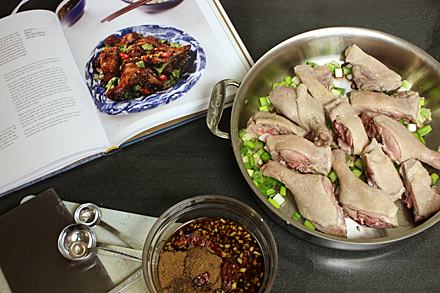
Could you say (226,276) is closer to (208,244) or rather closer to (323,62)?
(208,244)

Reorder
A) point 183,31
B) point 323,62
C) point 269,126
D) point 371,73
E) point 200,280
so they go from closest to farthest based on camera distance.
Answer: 1. point 200,280
2. point 269,126
3. point 371,73
4. point 323,62
5. point 183,31

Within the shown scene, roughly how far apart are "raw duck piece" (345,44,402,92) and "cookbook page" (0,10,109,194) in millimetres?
1266

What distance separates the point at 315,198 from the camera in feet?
4.16

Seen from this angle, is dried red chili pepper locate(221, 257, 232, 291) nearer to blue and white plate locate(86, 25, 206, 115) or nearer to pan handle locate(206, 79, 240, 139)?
pan handle locate(206, 79, 240, 139)

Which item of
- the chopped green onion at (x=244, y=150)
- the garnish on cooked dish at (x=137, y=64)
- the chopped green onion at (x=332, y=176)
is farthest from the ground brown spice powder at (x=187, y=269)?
the garnish on cooked dish at (x=137, y=64)

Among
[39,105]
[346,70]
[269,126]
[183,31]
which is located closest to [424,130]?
[346,70]

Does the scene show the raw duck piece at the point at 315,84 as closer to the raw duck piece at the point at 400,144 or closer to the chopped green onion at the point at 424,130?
the raw duck piece at the point at 400,144

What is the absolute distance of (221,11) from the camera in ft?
6.03

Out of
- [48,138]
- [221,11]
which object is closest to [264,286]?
[48,138]

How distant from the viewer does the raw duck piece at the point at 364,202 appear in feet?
4.00

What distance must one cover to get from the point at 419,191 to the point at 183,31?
137 centimetres

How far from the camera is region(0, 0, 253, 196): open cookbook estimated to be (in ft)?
5.00

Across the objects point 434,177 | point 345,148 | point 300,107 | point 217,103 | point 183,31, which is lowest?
point 434,177

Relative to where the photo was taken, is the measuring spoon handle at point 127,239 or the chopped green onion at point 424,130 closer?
the measuring spoon handle at point 127,239
